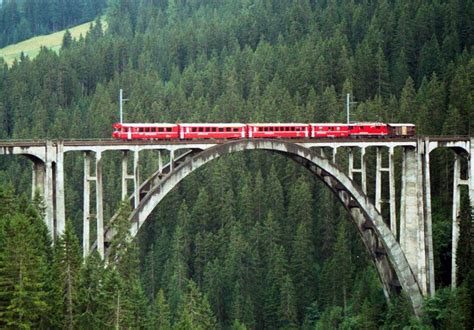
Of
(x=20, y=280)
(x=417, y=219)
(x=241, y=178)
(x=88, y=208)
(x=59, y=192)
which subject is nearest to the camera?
(x=20, y=280)

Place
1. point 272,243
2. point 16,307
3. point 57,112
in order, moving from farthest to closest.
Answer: point 57,112 < point 272,243 < point 16,307

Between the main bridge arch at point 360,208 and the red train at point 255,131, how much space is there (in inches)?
83.6

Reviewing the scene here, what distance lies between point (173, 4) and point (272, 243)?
375ft

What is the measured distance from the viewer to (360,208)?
6481 centimetres

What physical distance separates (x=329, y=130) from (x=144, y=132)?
1610cm

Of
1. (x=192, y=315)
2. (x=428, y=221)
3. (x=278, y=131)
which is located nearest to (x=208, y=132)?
(x=278, y=131)

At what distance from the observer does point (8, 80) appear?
487 ft

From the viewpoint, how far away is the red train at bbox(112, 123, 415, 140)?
57034mm

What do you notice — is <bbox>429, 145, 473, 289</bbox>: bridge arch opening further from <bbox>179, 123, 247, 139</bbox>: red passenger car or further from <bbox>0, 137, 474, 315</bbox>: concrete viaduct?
<bbox>179, 123, 247, 139</bbox>: red passenger car

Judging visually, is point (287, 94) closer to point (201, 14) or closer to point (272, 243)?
point (272, 243)

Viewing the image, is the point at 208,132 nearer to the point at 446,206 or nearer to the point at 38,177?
the point at 38,177

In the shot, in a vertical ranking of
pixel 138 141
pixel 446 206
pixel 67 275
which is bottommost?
pixel 67 275

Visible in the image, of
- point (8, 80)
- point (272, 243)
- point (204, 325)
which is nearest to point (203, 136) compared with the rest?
point (204, 325)

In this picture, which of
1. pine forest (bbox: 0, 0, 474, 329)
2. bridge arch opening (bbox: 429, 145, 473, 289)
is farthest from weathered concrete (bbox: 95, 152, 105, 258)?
bridge arch opening (bbox: 429, 145, 473, 289)
